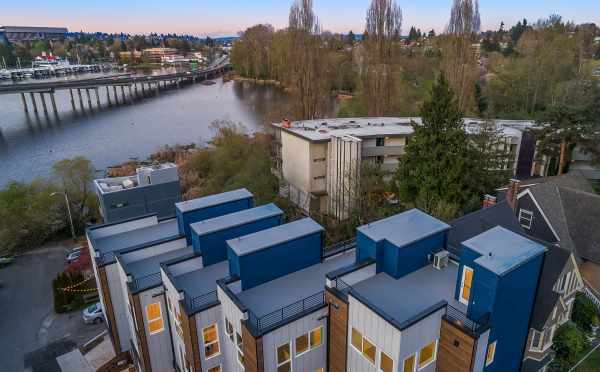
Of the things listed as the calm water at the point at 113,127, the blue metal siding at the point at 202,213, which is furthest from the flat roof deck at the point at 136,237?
the calm water at the point at 113,127

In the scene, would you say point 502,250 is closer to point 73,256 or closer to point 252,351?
point 252,351

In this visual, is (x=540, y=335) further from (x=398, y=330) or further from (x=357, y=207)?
(x=357, y=207)

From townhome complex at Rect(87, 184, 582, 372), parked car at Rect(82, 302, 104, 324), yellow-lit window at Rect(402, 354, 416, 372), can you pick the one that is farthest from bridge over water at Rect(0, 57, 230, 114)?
yellow-lit window at Rect(402, 354, 416, 372)

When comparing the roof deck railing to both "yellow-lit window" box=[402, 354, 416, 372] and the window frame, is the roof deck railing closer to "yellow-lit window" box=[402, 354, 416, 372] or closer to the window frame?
"yellow-lit window" box=[402, 354, 416, 372]

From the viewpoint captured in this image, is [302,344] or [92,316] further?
[92,316]

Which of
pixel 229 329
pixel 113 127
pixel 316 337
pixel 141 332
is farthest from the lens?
pixel 113 127

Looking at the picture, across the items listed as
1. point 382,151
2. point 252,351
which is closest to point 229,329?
point 252,351
